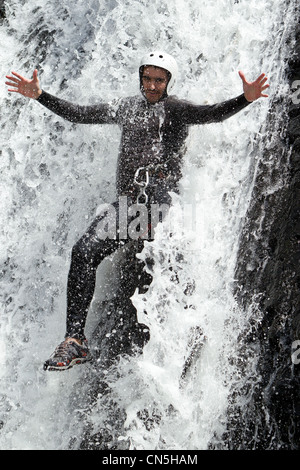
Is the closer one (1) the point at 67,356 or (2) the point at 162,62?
(1) the point at 67,356

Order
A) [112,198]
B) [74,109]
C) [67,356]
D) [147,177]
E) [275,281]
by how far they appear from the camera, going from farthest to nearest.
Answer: [112,198] < [74,109] < [147,177] < [67,356] < [275,281]

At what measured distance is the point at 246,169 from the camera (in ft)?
16.5

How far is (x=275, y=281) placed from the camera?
13.7ft

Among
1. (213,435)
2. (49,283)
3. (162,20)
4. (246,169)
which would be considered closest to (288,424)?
(213,435)

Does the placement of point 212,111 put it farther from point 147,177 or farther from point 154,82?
point 147,177

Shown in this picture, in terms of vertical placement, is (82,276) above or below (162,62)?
below

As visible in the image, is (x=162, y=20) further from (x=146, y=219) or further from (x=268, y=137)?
(x=146, y=219)

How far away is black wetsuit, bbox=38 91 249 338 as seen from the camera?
4582 mm

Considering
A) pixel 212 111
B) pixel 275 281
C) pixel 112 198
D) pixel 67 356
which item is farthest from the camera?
pixel 112 198

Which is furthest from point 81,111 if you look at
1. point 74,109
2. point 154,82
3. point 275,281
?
point 275,281

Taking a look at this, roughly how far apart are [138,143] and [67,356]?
5.72ft

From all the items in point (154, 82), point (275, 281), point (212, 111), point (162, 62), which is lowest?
point (275, 281)

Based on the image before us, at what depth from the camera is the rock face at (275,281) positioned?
12.3 feet

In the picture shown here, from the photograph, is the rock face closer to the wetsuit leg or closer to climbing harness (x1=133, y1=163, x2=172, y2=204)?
climbing harness (x1=133, y1=163, x2=172, y2=204)
